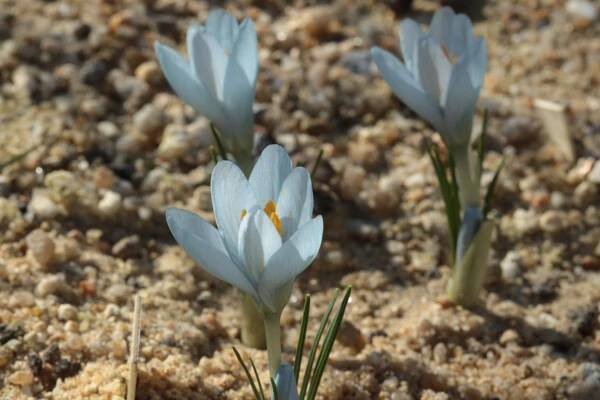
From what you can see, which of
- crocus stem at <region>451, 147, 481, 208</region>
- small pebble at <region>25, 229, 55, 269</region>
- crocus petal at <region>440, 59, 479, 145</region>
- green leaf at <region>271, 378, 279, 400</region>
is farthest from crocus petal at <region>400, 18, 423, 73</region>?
small pebble at <region>25, 229, 55, 269</region>

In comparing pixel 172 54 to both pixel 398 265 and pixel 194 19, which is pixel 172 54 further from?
pixel 194 19

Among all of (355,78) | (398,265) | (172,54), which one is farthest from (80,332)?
(355,78)

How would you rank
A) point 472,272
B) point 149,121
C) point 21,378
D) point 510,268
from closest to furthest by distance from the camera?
point 21,378 → point 472,272 → point 510,268 → point 149,121

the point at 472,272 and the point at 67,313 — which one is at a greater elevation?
the point at 472,272

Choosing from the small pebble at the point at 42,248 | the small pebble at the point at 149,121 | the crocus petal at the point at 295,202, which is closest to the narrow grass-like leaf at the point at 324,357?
the crocus petal at the point at 295,202

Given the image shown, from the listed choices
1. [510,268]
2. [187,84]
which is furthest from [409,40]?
[510,268]

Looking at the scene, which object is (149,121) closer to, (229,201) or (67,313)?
(67,313)

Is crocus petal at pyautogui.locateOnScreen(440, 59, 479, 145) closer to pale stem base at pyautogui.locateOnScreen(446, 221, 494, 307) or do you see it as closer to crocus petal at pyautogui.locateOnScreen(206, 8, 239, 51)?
pale stem base at pyautogui.locateOnScreen(446, 221, 494, 307)
